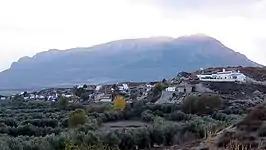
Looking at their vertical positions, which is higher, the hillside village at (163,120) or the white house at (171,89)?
the white house at (171,89)

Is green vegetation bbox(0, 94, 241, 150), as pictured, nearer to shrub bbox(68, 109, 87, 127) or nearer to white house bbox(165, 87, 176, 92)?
shrub bbox(68, 109, 87, 127)

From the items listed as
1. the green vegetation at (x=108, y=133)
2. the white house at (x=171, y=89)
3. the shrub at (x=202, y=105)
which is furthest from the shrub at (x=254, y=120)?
the white house at (x=171, y=89)

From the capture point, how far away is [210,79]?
241 feet

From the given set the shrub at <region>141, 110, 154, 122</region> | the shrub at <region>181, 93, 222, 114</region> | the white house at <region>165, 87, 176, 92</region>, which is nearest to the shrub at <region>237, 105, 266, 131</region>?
the shrub at <region>141, 110, 154, 122</region>

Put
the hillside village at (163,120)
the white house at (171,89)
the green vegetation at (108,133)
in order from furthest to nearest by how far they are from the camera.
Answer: the white house at (171,89) < the green vegetation at (108,133) < the hillside village at (163,120)

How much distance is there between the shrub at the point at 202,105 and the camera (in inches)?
1889

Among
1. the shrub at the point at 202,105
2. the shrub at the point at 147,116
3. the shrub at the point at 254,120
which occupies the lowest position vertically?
the shrub at the point at 147,116

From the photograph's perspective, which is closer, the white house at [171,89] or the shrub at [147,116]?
the shrub at [147,116]

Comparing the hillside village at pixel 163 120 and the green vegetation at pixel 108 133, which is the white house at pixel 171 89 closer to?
the hillside village at pixel 163 120

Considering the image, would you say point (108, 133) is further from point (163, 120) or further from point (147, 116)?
point (147, 116)

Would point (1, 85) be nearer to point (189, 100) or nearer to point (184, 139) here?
point (189, 100)

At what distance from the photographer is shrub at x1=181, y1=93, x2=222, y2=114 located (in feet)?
157

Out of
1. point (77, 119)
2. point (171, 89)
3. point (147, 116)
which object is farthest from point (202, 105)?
point (171, 89)

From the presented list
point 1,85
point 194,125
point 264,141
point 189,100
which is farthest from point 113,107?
point 1,85
